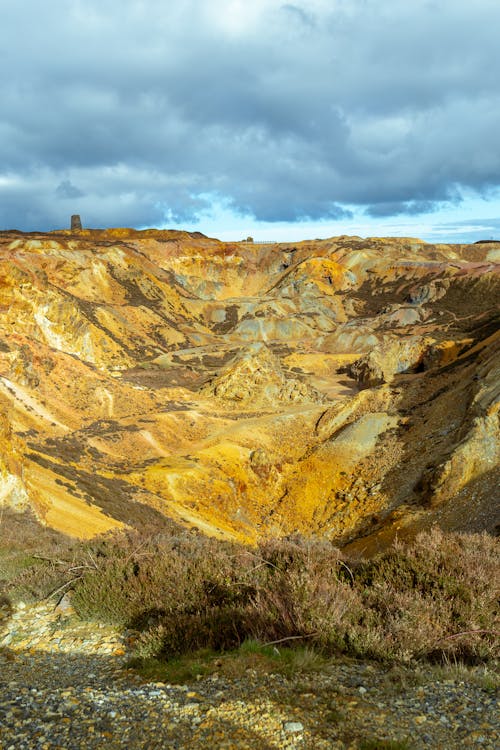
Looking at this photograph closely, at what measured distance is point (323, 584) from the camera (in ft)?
19.8

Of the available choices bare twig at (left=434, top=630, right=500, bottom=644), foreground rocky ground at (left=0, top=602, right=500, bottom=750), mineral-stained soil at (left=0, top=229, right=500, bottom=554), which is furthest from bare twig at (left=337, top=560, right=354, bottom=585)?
mineral-stained soil at (left=0, top=229, right=500, bottom=554)

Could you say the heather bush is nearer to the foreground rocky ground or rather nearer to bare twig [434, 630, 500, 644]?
bare twig [434, 630, 500, 644]

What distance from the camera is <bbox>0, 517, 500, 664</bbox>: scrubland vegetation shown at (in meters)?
5.60

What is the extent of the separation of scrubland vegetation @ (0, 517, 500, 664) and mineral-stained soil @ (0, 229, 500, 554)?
38.8ft

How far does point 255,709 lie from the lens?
436cm

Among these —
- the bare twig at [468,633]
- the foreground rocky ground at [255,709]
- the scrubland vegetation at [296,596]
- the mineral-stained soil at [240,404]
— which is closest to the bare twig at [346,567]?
the scrubland vegetation at [296,596]

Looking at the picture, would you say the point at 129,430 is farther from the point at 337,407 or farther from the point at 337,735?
the point at 337,735

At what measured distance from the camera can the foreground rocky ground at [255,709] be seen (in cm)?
393

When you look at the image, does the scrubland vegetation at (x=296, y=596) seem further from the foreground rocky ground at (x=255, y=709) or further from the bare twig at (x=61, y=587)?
the foreground rocky ground at (x=255, y=709)

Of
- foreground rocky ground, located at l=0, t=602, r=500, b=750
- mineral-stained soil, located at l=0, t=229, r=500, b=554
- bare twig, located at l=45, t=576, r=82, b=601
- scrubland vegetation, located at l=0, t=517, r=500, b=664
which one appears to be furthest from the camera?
mineral-stained soil, located at l=0, t=229, r=500, b=554

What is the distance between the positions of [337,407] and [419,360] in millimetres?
27305

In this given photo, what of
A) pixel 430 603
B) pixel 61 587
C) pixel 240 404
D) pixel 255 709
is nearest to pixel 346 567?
pixel 430 603

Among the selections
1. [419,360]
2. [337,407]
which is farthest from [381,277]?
[337,407]

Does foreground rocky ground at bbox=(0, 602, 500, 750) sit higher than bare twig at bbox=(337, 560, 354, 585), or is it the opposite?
foreground rocky ground at bbox=(0, 602, 500, 750)
